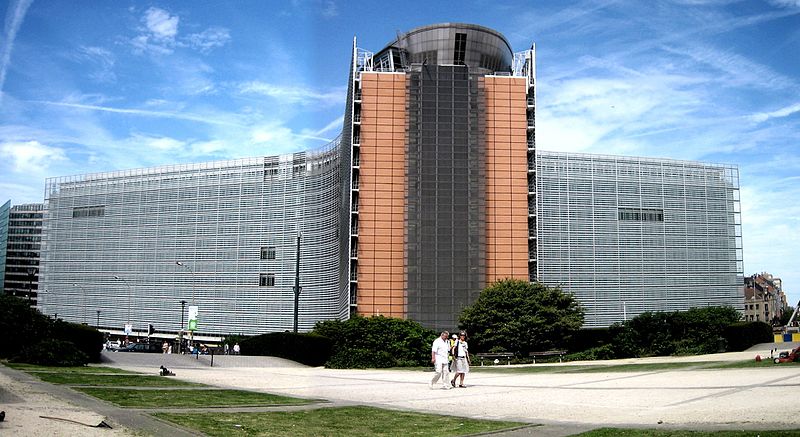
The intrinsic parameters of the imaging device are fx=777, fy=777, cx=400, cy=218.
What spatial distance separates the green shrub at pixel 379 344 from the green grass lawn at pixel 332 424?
1082 inches

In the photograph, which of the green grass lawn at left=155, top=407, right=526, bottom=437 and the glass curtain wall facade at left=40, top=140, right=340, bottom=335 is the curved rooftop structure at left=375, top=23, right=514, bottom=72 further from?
the green grass lawn at left=155, top=407, right=526, bottom=437

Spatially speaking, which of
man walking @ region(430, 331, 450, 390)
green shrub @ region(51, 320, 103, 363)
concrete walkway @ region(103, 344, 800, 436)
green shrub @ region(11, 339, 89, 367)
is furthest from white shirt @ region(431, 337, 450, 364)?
green shrub @ region(51, 320, 103, 363)

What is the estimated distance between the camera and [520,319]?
48.6 m

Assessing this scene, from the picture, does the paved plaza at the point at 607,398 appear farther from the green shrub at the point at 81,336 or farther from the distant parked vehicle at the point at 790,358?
the green shrub at the point at 81,336

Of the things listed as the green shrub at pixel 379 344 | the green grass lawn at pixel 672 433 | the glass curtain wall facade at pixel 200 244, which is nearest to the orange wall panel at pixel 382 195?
the green shrub at pixel 379 344

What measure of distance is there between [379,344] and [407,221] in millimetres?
22648

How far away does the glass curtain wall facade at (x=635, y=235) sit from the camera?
8962 cm

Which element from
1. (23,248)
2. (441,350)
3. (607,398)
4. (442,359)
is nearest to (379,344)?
(441,350)

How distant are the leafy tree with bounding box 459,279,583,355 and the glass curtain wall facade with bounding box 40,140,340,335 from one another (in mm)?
39180

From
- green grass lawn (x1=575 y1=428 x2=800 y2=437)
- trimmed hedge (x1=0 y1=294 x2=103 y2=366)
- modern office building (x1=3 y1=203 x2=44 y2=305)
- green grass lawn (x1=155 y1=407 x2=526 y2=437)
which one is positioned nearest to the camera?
green grass lawn (x1=575 y1=428 x2=800 y2=437)

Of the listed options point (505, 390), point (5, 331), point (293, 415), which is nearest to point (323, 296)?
point (5, 331)

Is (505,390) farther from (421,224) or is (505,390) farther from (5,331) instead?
(421,224)

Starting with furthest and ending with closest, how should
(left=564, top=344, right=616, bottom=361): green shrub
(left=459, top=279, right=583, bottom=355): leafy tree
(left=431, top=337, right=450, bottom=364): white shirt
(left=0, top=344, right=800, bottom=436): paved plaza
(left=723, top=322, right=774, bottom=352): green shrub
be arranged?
(left=459, top=279, right=583, bottom=355): leafy tree → (left=564, top=344, right=616, bottom=361): green shrub → (left=723, top=322, right=774, bottom=352): green shrub → (left=431, top=337, right=450, bottom=364): white shirt → (left=0, top=344, right=800, bottom=436): paved plaza

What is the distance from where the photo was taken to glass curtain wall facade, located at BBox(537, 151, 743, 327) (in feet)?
294
